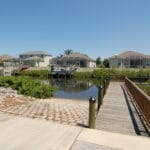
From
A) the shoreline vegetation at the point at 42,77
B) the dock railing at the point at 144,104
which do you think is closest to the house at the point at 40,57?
the shoreline vegetation at the point at 42,77

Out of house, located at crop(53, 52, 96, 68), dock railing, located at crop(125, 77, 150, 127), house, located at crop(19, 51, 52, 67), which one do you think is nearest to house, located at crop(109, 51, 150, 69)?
house, located at crop(53, 52, 96, 68)

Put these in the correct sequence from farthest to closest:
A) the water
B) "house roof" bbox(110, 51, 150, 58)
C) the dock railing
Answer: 1. "house roof" bbox(110, 51, 150, 58)
2. the water
3. the dock railing

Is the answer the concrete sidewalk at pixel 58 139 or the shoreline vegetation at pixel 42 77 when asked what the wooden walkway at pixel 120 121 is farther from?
the shoreline vegetation at pixel 42 77

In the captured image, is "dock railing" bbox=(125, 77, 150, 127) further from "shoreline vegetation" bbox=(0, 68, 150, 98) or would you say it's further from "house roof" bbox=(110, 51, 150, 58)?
"house roof" bbox=(110, 51, 150, 58)

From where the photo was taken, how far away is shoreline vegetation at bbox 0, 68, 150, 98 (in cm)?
1481

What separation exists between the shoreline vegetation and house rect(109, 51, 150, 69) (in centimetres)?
1405

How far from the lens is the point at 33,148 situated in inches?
196

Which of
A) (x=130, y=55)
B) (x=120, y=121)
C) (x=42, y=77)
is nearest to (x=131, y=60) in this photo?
(x=130, y=55)

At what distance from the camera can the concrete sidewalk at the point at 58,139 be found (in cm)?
516

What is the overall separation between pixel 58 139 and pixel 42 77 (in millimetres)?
45170

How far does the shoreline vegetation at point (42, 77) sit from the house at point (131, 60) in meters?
14.0

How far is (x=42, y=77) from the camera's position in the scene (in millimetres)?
50188

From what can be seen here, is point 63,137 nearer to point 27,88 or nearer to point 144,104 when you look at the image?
point 144,104

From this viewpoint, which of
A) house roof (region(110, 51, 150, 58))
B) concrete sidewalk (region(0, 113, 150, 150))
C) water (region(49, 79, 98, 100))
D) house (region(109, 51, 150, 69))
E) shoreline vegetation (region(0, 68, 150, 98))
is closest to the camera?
concrete sidewalk (region(0, 113, 150, 150))
